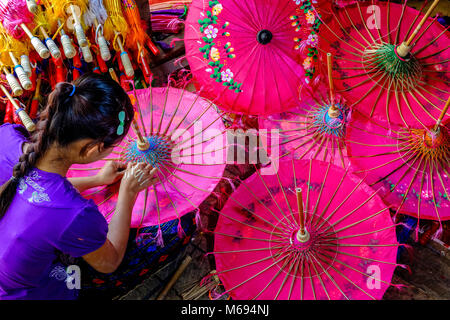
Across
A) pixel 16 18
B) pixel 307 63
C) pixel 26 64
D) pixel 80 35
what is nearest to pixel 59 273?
pixel 26 64

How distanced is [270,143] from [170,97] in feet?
1.94

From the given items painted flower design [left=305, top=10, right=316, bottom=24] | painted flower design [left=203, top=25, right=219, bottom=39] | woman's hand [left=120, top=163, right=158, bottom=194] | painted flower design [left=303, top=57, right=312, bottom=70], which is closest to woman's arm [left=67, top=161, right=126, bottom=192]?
woman's hand [left=120, top=163, right=158, bottom=194]

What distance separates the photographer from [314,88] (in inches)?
92.3

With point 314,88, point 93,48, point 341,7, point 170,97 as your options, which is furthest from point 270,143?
point 93,48

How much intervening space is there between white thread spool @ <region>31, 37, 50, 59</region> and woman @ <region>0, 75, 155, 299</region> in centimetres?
70

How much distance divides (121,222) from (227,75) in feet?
3.32

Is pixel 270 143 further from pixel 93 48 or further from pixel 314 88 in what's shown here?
pixel 93 48

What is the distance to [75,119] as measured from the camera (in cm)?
148

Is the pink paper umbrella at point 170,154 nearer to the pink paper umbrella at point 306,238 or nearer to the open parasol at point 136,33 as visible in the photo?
the pink paper umbrella at point 306,238

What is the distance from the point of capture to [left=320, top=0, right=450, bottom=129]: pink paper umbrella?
208 centimetres

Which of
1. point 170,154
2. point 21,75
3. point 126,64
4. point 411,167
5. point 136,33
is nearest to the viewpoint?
point 170,154

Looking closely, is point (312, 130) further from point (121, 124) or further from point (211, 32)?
point (121, 124)

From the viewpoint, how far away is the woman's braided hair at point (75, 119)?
1.49 m
